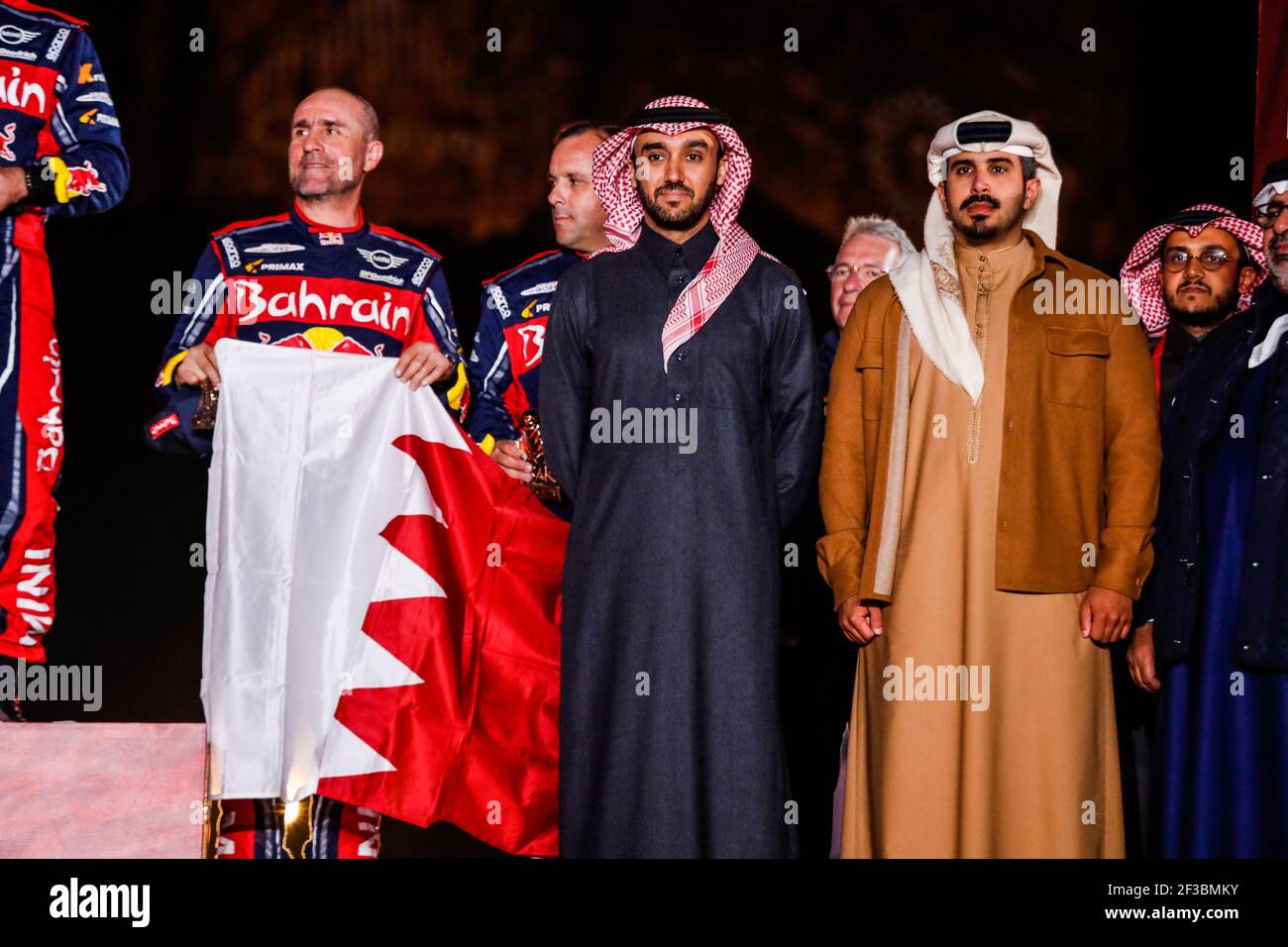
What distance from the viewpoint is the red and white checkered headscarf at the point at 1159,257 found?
Answer: 15.3ft

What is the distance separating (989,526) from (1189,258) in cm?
127

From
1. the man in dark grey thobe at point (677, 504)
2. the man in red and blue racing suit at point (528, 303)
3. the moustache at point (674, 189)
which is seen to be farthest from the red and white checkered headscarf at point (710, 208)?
the man in red and blue racing suit at point (528, 303)

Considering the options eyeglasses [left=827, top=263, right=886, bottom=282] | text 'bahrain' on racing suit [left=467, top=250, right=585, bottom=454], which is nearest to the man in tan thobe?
eyeglasses [left=827, top=263, right=886, bottom=282]

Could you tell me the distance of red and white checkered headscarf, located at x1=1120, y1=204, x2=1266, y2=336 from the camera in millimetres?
4652

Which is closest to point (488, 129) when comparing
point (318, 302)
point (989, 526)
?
point (318, 302)

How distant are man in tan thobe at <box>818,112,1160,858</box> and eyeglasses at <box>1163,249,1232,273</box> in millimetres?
653

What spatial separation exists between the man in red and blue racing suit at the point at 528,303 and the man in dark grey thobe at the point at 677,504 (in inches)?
29.4

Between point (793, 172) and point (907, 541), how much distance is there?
6.14 feet

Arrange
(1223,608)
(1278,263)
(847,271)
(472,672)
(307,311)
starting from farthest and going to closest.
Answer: (847,271)
(307,311)
(472,672)
(1278,263)
(1223,608)

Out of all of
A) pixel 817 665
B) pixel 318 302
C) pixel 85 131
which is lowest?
pixel 817 665

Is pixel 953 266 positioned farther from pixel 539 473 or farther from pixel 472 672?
pixel 472 672

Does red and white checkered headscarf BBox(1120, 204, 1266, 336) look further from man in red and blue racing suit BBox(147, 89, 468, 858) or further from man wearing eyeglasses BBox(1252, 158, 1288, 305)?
man in red and blue racing suit BBox(147, 89, 468, 858)

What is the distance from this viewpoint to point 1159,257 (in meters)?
4.82

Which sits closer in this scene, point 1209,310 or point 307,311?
point 1209,310
